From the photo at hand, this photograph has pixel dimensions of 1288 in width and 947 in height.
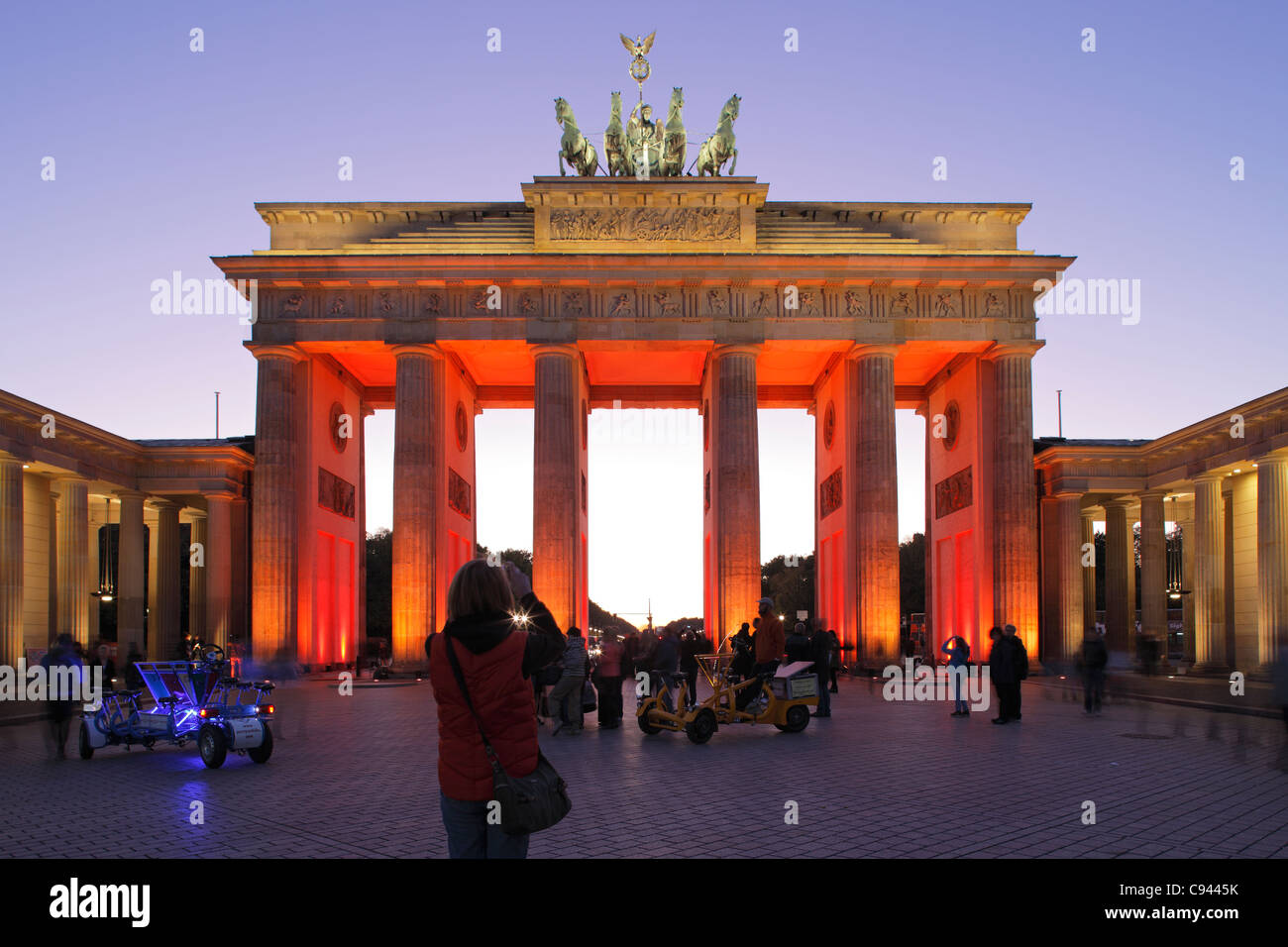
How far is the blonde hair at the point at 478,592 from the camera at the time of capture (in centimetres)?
454

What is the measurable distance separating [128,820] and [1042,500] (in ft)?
123

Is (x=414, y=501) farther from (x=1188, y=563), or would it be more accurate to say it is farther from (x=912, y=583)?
(x=912, y=583)

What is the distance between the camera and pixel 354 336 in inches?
1453

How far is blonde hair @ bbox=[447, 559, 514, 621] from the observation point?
4535 mm

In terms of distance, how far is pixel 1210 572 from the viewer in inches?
1358

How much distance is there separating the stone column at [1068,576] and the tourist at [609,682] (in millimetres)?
24642

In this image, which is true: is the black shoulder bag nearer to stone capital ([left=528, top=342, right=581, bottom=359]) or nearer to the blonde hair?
the blonde hair

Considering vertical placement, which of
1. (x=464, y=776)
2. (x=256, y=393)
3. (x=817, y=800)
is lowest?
(x=817, y=800)

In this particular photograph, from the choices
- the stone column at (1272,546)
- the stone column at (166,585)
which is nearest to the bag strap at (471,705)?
the stone column at (1272,546)

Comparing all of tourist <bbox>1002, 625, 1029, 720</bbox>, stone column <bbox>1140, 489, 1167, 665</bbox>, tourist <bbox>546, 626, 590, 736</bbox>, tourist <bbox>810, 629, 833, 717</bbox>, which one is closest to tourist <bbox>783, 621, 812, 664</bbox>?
tourist <bbox>810, 629, 833, 717</bbox>

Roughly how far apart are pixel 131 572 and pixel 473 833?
130 ft

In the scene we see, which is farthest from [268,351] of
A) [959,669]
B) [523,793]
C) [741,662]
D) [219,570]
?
[523,793]
